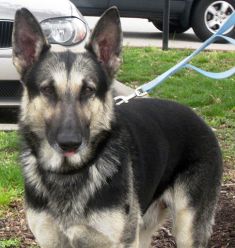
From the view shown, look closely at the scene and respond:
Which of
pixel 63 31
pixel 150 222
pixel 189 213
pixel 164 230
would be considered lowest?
pixel 164 230

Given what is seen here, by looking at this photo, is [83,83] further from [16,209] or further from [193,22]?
[193,22]

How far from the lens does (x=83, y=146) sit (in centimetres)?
352

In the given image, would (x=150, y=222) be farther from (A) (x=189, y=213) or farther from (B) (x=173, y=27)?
(B) (x=173, y=27)

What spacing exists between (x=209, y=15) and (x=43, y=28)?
294 inches

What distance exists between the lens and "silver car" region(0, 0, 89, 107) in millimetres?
6582

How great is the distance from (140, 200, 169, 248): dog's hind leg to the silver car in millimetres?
2520

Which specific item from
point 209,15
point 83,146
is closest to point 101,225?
point 83,146

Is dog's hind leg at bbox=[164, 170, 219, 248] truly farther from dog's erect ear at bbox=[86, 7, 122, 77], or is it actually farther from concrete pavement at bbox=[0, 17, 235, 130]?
concrete pavement at bbox=[0, 17, 235, 130]

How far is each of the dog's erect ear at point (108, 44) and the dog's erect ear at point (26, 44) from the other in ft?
0.93

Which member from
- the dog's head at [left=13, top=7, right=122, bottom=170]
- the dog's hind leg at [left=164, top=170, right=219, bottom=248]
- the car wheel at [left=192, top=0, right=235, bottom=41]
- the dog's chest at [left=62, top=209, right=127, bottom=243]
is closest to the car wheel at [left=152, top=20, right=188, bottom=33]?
the car wheel at [left=192, top=0, right=235, bottom=41]

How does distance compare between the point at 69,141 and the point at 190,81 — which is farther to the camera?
the point at 190,81

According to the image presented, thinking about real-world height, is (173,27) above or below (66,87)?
below

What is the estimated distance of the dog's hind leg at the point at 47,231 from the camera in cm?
371

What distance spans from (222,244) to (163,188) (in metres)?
0.87
